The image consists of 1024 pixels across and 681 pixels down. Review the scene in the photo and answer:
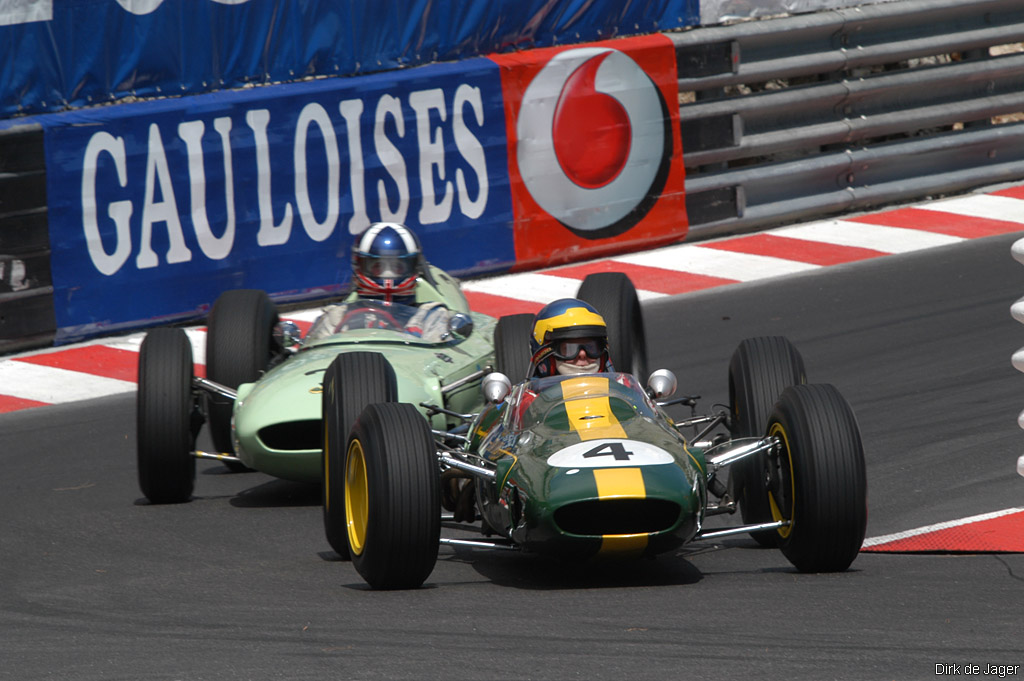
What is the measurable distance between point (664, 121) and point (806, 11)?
1812 mm

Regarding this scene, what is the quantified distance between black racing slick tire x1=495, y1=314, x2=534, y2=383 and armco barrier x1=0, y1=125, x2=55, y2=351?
4.53 metres

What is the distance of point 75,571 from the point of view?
21.4 ft

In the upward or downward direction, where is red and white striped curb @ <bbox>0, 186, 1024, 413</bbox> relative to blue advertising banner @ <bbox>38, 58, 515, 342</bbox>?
downward

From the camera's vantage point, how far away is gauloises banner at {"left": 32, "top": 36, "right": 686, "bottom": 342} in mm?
11219

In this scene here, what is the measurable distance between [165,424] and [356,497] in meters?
1.84

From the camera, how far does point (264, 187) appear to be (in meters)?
11.8

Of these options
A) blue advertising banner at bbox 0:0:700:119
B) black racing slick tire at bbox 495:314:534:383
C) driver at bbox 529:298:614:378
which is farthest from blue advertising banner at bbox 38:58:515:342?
driver at bbox 529:298:614:378

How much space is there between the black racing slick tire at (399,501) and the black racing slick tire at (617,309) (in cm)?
257

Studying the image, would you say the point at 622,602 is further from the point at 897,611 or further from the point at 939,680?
the point at 939,680

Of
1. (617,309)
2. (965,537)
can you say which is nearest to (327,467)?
(617,309)

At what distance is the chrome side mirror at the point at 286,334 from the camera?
28.1 ft

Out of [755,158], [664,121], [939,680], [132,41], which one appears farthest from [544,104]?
[939,680]

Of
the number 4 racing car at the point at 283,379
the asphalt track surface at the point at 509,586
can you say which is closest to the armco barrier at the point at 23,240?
the asphalt track surface at the point at 509,586

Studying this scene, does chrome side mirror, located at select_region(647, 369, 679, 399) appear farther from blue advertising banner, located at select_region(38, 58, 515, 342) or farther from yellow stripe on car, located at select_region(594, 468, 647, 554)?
blue advertising banner, located at select_region(38, 58, 515, 342)
